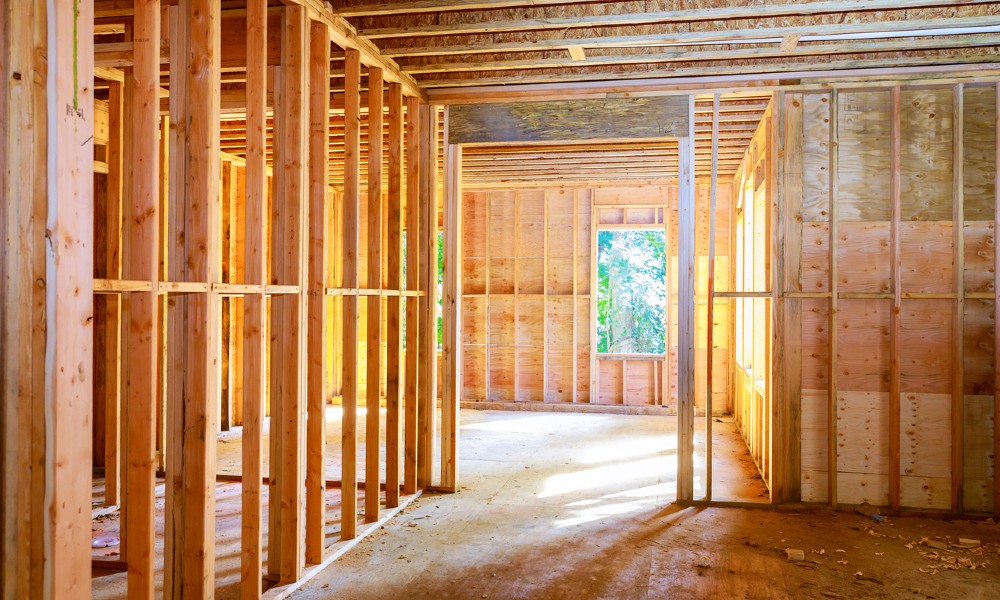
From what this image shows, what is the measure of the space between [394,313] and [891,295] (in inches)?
148

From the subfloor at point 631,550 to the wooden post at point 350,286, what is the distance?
0.32 metres

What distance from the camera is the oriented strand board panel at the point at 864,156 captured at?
542 cm

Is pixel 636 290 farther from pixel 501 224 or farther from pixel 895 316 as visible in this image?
pixel 895 316

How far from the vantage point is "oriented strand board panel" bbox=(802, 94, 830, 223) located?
547cm

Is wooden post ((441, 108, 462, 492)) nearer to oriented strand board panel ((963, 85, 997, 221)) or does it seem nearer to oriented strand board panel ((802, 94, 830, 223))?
oriented strand board panel ((802, 94, 830, 223))

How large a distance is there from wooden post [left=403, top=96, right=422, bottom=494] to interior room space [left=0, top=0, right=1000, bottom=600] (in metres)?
0.03

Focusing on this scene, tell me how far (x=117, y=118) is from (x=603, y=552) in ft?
15.1

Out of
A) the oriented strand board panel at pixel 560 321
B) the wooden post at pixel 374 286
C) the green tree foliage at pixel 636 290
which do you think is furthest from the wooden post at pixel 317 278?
the green tree foliage at pixel 636 290

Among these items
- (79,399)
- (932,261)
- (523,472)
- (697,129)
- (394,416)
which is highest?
(697,129)

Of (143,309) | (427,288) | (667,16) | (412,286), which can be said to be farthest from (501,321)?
(143,309)

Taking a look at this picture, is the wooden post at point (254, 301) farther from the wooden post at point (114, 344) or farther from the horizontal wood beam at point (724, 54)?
the wooden post at point (114, 344)

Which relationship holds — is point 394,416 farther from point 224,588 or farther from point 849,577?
point 849,577

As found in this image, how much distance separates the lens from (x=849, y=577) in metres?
4.12

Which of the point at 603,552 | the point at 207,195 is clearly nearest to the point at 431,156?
the point at 207,195
